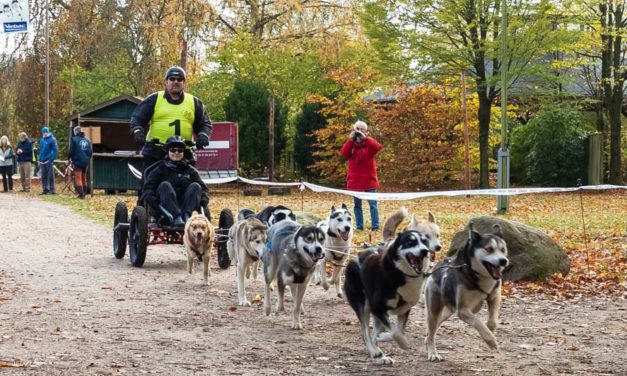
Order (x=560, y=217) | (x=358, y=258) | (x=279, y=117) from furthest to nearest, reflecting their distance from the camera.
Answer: (x=279, y=117) → (x=560, y=217) → (x=358, y=258)

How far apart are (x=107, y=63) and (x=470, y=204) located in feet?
71.4

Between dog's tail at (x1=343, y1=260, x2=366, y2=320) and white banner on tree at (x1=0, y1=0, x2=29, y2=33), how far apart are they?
96.0 ft

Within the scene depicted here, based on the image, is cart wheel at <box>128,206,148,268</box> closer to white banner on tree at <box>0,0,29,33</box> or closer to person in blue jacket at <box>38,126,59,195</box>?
person in blue jacket at <box>38,126,59,195</box>

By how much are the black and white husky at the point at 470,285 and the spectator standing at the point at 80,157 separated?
22809 millimetres

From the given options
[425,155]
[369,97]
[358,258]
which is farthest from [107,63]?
[358,258]

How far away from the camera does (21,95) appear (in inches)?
1825

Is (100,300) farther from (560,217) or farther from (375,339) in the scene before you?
(560,217)

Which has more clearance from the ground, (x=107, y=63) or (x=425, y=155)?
(x=107, y=63)

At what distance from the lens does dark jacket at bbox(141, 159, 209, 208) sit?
12406 millimetres

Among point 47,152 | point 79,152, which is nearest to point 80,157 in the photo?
point 79,152

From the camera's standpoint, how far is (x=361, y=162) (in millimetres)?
17234

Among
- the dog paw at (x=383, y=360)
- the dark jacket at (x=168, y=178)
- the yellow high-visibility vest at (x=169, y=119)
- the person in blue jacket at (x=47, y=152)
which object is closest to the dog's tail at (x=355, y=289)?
the dog paw at (x=383, y=360)

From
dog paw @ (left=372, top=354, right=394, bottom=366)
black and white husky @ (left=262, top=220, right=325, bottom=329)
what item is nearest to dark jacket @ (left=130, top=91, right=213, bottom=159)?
black and white husky @ (left=262, top=220, right=325, bottom=329)

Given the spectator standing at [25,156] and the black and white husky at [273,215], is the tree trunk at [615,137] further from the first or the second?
the black and white husky at [273,215]
